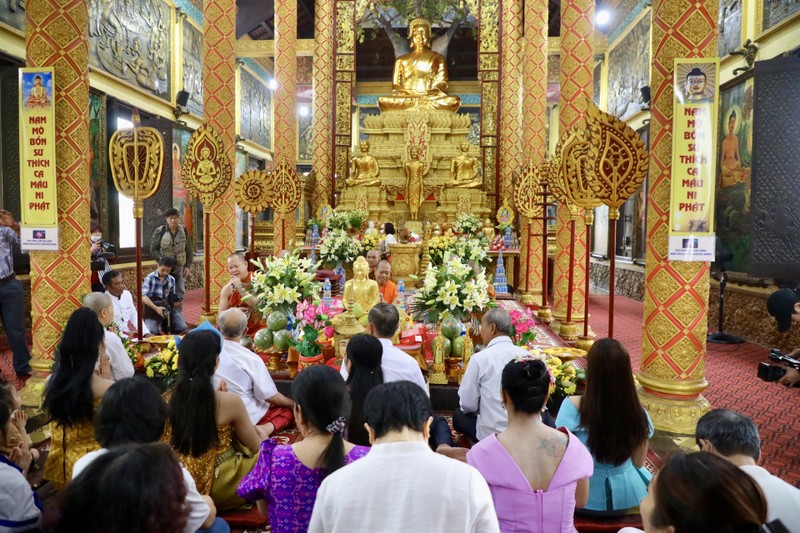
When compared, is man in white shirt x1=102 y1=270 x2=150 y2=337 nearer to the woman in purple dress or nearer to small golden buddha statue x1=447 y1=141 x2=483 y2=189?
the woman in purple dress

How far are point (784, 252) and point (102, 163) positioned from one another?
33.6 ft

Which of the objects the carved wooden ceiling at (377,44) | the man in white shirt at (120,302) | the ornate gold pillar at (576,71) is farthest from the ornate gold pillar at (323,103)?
the man in white shirt at (120,302)

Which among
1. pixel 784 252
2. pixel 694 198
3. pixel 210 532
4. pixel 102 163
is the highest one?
pixel 102 163

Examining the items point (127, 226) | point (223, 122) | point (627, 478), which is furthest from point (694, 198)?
point (127, 226)

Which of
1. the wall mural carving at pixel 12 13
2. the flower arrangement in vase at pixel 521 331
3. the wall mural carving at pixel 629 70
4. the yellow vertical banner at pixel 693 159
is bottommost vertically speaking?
the flower arrangement in vase at pixel 521 331

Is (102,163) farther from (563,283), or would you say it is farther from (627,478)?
(627,478)

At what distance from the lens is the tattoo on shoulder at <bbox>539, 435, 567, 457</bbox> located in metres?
1.99

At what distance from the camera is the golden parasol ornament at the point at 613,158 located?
14.9 ft

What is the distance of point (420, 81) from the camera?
14.7m

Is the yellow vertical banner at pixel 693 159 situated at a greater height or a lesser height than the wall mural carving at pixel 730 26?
lesser

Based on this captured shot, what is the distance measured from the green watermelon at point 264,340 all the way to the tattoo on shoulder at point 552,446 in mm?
3306

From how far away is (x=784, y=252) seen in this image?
257 inches

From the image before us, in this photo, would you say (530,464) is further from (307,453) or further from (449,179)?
(449,179)

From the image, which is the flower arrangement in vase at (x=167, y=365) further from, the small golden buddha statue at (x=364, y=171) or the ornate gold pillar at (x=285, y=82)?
the small golden buddha statue at (x=364, y=171)
